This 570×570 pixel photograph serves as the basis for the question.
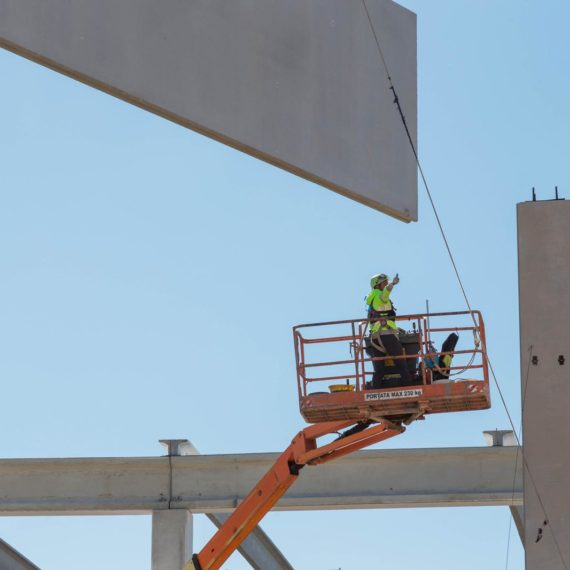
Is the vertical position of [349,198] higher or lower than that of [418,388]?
higher

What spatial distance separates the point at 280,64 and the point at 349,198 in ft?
4.74

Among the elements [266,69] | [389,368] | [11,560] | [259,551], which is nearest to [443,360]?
[389,368]

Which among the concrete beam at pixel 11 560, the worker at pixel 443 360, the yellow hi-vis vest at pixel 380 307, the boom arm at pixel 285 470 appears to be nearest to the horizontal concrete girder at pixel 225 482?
the concrete beam at pixel 11 560

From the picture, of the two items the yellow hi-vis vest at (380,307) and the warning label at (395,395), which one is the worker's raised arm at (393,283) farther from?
the warning label at (395,395)

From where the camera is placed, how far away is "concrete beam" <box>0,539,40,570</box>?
24516 mm

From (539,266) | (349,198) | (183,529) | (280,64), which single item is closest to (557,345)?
(539,266)

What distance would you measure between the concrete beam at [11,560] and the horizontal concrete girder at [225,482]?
25.9 inches

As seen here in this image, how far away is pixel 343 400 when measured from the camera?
16.5 meters

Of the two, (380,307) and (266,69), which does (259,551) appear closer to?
(380,307)

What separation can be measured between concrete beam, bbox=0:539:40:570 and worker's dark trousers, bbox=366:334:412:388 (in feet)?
35.1

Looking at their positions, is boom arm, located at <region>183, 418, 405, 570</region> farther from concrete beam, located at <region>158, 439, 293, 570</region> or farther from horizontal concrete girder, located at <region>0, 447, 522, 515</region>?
concrete beam, located at <region>158, 439, 293, 570</region>

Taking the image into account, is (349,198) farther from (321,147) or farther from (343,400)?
(343,400)

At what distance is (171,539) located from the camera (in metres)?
24.1

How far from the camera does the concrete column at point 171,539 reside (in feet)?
78.6
